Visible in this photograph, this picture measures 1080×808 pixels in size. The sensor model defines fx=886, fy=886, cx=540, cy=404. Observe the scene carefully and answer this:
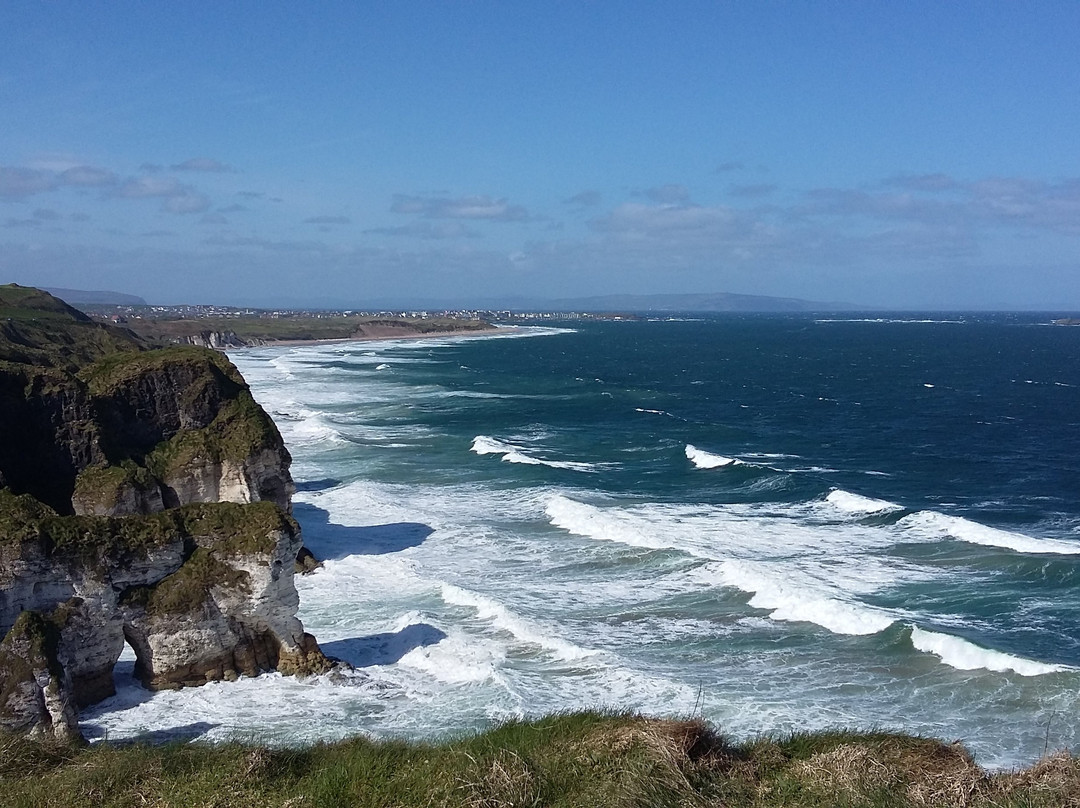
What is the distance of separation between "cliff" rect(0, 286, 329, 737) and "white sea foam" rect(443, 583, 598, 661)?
18.5 ft

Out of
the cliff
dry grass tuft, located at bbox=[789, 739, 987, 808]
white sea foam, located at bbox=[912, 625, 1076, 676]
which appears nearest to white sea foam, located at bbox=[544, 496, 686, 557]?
white sea foam, located at bbox=[912, 625, 1076, 676]

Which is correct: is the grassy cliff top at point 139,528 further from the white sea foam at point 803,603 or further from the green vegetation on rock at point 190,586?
the white sea foam at point 803,603

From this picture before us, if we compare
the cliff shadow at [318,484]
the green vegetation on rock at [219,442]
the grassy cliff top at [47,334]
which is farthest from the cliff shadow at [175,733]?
the grassy cliff top at [47,334]

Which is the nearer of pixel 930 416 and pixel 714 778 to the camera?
pixel 714 778

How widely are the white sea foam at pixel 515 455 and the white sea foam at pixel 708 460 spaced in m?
5.58

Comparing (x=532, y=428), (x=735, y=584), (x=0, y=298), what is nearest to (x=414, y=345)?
(x=0, y=298)

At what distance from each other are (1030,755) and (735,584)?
11443 millimetres

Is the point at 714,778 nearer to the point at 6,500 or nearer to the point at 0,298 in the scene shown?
the point at 6,500

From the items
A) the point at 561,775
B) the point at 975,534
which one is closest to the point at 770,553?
the point at 975,534

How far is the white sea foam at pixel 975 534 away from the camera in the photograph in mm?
32375

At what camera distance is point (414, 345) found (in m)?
169

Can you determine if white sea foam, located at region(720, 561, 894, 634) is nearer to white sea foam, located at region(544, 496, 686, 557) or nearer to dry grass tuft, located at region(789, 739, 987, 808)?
white sea foam, located at region(544, 496, 686, 557)

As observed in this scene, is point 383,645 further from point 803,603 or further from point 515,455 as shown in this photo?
point 515,455

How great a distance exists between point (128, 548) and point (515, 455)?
3125cm
